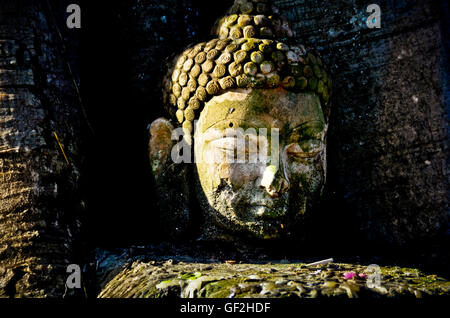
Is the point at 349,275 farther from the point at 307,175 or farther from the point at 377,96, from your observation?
Result: the point at 377,96

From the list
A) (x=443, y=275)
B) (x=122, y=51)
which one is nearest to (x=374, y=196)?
(x=443, y=275)

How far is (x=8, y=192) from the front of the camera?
99.9 inches

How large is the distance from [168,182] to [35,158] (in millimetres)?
742

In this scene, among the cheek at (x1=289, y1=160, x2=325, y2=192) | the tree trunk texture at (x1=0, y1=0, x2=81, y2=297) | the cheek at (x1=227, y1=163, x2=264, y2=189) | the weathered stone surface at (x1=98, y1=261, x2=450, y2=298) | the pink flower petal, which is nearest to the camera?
the weathered stone surface at (x1=98, y1=261, x2=450, y2=298)

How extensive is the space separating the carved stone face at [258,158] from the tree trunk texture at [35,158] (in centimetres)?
77

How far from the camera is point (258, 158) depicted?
2.61 meters

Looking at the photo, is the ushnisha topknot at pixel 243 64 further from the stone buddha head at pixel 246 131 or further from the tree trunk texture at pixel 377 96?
the tree trunk texture at pixel 377 96

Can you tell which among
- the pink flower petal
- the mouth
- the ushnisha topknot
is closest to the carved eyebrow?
the ushnisha topknot

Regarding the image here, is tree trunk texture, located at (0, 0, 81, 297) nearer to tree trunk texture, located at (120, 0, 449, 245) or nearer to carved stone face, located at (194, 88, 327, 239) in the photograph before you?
tree trunk texture, located at (120, 0, 449, 245)

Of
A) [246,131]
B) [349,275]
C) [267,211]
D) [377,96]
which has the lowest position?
[349,275]

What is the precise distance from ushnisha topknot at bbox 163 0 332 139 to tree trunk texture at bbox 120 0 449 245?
28cm

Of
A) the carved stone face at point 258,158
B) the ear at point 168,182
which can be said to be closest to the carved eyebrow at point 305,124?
the carved stone face at point 258,158

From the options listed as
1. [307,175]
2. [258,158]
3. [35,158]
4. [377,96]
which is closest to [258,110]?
[258,158]

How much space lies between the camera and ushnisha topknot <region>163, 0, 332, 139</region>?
263cm
